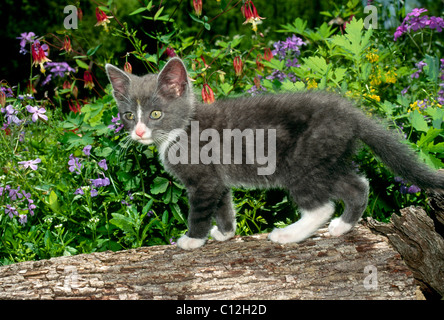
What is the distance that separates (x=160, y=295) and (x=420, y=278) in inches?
62.5

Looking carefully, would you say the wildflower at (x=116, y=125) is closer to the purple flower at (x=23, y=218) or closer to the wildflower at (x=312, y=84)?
the purple flower at (x=23, y=218)

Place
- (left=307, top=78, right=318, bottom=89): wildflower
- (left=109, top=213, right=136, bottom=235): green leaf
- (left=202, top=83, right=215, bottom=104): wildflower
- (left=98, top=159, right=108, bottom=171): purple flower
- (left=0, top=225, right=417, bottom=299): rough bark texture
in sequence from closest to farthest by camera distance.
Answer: (left=0, top=225, right=417, bottom=299): rough bark texture < (left=202, top=83, right=215, bottom=104): wildflower < (left=109, top=213, right=136, bottom=235): green leaf < (left=98, top=159, right=108, bottom=171): purple flower < (left=307, top=78, right=318, bottom=89): wildflower

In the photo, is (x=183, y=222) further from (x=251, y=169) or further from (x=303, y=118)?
(x=303, y=118)

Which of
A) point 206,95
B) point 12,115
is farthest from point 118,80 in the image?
point 12,115

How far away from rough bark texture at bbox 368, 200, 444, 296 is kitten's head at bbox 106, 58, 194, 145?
1.55 metres

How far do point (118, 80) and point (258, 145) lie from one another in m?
1.06

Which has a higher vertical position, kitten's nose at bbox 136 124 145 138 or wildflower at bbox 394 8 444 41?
wildflower at bbox 394 8 444 41

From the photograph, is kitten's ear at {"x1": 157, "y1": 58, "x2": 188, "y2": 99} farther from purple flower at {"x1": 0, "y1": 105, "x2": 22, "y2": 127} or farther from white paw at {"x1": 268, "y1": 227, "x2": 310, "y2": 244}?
purple flower at {"x1": 0, "y1": 105, "x2": 22, "y2": 127}

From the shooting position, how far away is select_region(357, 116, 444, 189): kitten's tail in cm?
281

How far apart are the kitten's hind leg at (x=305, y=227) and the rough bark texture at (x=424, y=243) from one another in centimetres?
39

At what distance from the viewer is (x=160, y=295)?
2461mm

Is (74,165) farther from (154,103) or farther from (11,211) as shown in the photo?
(154,103)

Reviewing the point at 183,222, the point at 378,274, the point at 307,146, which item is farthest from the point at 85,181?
the point at 378,274

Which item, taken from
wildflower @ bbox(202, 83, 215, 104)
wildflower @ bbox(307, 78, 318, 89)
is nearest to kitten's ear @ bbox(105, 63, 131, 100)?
wildflower @ bbox(202, 83, 215, 104)
